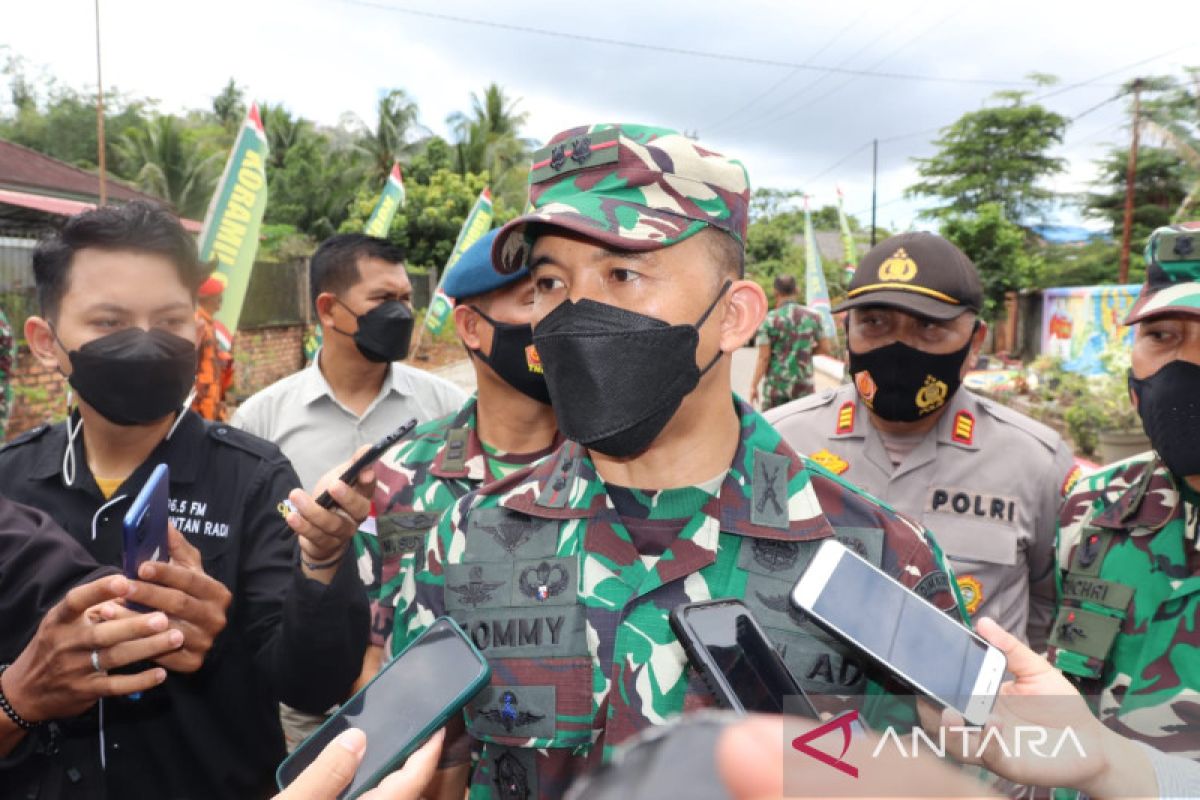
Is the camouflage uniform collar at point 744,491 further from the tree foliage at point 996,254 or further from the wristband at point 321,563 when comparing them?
the tree foliage at point 996,254

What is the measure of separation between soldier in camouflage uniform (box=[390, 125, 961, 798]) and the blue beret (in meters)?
1.14

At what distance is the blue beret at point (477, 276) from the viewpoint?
2857 millimetres

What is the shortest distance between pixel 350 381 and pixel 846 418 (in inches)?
85.5

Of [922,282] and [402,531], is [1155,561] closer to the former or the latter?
[922,282]

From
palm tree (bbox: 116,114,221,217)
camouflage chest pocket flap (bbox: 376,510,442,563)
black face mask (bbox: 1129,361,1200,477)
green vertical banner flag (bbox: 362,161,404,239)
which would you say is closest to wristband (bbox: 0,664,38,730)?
camouflage chest pocket flap (bbox: 376,510,442,563)

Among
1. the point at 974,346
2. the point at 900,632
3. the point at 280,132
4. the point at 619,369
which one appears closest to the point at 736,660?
the point at 900,632

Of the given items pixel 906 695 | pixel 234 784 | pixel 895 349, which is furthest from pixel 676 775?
pixel 895 349

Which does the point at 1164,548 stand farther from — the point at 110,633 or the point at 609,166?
the point at 110,633

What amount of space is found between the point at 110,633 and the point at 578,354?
1.03 metres

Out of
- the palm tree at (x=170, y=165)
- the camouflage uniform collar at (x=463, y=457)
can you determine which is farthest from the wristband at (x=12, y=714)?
the palm tree at (x=170, y=165)

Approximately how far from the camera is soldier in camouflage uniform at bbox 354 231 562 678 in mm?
2494

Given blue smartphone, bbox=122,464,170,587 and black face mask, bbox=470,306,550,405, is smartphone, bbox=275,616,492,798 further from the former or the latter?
black face mask, bbox=470,306,550,405

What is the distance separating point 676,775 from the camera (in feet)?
1.41

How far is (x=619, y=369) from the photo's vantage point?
159 centimetres
